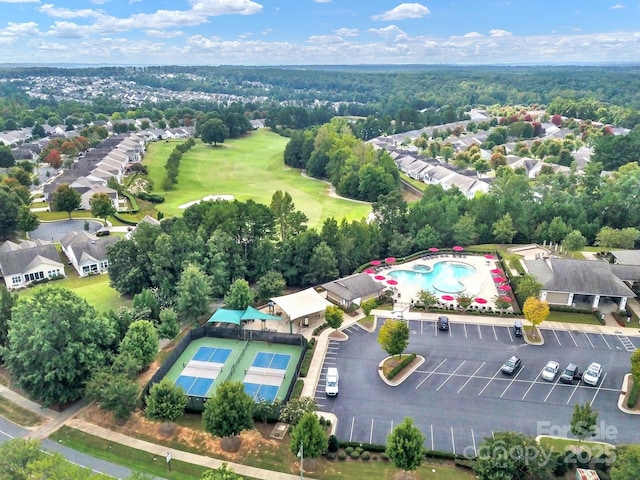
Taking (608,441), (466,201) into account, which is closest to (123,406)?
(608,441)

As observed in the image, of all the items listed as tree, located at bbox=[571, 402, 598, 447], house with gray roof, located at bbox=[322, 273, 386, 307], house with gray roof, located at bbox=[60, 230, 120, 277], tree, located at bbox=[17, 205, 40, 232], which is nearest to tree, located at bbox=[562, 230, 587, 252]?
house with gray roof, located at bbox=[322, 273, 386, 307]

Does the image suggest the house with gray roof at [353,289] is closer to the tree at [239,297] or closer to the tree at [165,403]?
the tree at [239,297]

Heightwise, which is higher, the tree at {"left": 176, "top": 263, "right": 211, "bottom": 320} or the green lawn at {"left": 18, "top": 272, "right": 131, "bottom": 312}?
the tree at {"left": 176, "top": 263, "right": 211, "bottom": 320}

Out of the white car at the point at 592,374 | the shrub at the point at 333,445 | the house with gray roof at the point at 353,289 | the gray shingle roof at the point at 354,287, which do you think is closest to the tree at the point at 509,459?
the shrub at the point at 333,445

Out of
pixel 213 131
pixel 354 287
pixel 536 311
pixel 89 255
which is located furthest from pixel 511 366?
pixel 213 131

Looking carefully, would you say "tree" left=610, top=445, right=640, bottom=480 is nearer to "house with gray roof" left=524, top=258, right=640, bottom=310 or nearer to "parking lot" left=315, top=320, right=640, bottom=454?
"parking lot" left=315, top=320, right=640, bottom=454

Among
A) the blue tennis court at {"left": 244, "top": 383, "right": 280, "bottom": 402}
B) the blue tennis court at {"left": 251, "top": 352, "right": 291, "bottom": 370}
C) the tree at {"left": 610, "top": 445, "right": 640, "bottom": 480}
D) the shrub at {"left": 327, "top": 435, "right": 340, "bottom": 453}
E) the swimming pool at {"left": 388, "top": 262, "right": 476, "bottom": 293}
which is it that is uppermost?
the tree at {"left": 610, "top": 445, "right": 640, "bottom": 480}

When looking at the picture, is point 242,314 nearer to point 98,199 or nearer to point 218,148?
point 98,199

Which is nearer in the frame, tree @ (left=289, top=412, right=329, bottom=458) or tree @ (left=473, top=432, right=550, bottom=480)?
tree @ (left=473, top=432, right=550, bottom=480)
